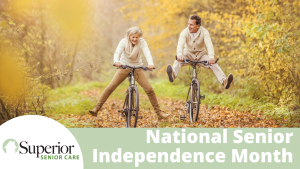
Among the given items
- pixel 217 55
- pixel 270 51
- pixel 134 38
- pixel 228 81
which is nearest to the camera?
pixel 134 38

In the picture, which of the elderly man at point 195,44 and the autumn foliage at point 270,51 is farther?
the autumn foliage at point 270,51

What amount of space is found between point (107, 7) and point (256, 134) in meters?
23.4

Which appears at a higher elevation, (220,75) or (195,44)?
(195,44)

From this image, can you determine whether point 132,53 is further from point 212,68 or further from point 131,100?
point 212,68

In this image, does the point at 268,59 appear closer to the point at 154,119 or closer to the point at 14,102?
the point at 154,119

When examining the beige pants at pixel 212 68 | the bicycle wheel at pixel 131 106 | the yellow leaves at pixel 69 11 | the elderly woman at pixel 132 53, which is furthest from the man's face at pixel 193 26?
the yellow leaves at pixel 69 11

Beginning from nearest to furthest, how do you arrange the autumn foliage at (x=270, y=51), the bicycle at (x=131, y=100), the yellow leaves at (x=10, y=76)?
the yellow leaves at (x=10, y=76) → the bicycle at (x=131, y=100) → the autumn foliage at (x=270, y=51)

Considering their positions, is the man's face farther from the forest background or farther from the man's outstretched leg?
the forest background

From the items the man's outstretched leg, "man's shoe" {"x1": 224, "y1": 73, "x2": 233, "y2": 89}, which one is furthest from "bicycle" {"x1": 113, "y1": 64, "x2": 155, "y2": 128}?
"man's shoe" {"x1": 224, "y1": 73, "x2": 233, "y2": 89}

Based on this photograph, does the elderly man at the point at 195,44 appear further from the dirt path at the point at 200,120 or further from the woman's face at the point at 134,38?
the dirt path at the point at 200,120

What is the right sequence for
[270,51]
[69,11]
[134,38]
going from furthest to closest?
[270,51] < [69,11] < [134,38]

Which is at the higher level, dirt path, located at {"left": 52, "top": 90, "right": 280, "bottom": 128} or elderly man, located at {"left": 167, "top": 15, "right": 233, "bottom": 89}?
elderly man, located at {"left": 167, "top": 15, "right": 233, "bottom": 89}

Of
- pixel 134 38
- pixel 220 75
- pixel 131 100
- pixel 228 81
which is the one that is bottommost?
pixel 131 100

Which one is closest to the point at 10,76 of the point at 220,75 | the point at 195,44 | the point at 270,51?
the point at 195,44
